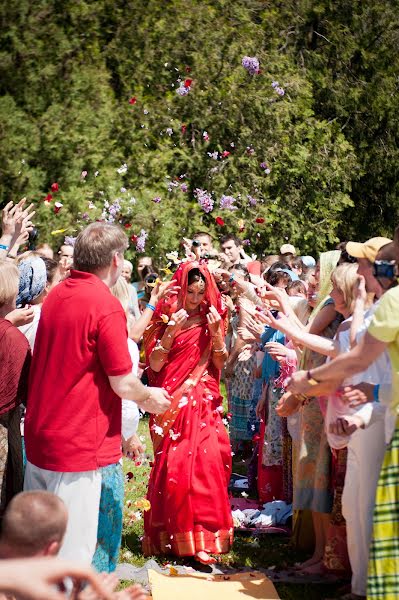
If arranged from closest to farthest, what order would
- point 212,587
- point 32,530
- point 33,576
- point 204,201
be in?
point 33,576, point 32,530, point 212,587, point 204,201

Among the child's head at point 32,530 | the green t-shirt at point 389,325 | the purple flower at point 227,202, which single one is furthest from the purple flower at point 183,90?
the child's head at point 32,530

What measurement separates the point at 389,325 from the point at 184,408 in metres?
2.62

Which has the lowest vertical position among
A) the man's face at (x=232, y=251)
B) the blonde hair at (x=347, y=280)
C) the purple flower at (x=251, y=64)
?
the man's face at (x=232, y=251)

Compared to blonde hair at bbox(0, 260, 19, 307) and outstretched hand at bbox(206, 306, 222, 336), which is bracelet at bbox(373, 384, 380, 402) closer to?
outstretched hand at bbox(206, 306, 222, 336)

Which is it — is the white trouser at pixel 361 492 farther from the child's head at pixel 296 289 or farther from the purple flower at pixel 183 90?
the purple flower at pixel 183 90

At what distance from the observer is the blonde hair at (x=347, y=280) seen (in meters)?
5.44

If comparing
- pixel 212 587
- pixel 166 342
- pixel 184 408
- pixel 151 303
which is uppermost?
pixel 151 303

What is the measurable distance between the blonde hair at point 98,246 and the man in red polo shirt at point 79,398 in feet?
0.40

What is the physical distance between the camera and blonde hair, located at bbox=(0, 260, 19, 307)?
5.07 metres

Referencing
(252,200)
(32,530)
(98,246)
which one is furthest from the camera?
(252,200)

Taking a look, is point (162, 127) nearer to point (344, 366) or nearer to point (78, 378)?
point (78, 378)

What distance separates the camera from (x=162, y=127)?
1525 centimetres

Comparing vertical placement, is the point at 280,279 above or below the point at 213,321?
below

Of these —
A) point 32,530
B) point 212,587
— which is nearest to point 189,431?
point 212,587
